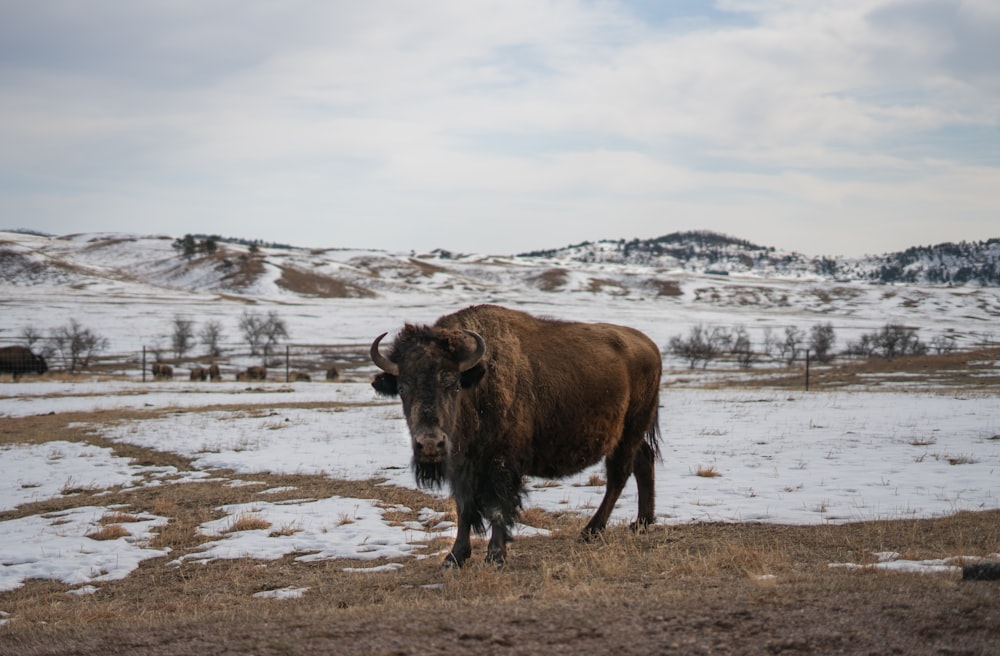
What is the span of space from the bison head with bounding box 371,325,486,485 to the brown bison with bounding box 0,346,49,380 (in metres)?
43.2

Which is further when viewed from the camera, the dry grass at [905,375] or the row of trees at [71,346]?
the row of trees at [71,346]

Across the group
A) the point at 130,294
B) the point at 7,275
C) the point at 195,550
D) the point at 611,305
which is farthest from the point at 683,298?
the point at 195,550

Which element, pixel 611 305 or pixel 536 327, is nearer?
pixel 536 327

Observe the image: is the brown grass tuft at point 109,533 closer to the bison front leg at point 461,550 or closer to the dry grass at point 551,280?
the bison front leg at point 461,550

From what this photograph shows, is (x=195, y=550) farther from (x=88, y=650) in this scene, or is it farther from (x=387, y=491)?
(x=88, y=650)

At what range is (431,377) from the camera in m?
7.29

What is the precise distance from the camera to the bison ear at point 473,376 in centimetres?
749

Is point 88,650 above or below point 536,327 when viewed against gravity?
below

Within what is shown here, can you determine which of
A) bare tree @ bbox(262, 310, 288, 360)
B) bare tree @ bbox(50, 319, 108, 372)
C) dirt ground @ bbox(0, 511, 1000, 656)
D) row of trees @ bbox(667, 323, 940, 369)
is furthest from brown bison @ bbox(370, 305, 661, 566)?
bare tree @ bbox(262, 310, 288, 360)

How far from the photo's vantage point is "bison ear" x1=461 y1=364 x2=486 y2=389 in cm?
749

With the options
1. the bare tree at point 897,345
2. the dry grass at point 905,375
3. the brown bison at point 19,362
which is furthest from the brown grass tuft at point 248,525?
the bare tree at point 897,345

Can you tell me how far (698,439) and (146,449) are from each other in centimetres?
1214

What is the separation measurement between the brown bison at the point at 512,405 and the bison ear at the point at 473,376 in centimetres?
1

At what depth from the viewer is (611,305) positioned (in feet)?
402
